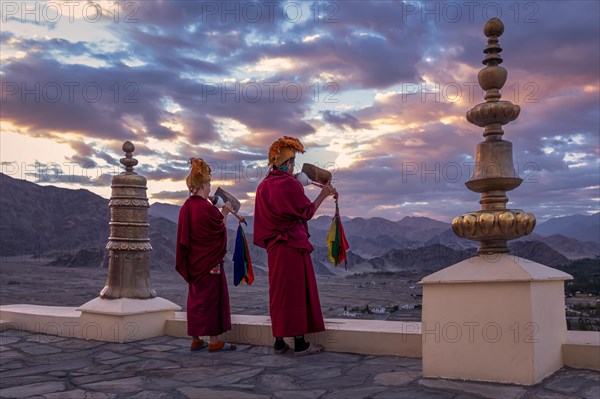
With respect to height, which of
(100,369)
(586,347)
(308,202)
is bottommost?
(100,369)

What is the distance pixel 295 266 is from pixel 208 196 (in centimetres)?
133

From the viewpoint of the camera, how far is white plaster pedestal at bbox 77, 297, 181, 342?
633cm

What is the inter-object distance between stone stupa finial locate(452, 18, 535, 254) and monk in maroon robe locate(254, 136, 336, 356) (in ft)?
5.04

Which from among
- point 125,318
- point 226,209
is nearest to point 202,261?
point 226,209

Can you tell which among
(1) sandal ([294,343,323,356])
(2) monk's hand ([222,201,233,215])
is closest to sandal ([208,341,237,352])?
(1) sandal ([294,343,323,356])

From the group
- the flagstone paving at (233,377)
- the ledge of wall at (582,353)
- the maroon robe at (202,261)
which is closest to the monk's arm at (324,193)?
the maroon robe at (202,261)

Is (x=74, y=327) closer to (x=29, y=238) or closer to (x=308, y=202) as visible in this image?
(x=308, y=202)

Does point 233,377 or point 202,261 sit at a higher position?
point 202,261

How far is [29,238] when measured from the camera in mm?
54094

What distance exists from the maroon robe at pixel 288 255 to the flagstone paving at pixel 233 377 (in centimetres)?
32

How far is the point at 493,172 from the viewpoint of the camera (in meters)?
4.05

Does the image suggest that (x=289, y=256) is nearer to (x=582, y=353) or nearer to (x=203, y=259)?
(x=203, y=259)

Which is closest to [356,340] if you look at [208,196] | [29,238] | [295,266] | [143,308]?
[295,266]

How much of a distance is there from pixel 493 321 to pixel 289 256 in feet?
6.63
